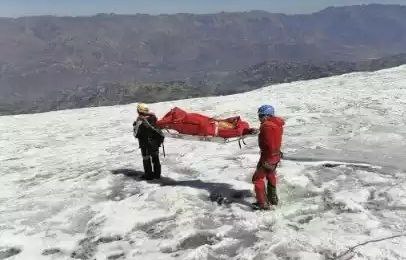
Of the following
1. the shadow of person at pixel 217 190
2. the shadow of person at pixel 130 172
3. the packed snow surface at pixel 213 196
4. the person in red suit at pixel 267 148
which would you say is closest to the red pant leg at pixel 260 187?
the person in red suit at pixel 267 148

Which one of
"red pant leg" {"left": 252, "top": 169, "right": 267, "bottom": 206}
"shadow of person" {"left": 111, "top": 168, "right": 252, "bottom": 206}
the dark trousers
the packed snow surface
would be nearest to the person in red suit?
"red pant leg" {"left": 252, "top": 169, "right": 267, "bottom": 206}

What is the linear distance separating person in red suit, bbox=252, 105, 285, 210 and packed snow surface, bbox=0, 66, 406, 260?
1.22 feet

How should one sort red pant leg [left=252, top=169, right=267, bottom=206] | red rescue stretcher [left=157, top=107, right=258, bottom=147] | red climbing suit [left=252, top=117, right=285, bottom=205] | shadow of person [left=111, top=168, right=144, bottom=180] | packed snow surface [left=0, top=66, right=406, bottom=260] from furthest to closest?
shadow of person [left=111, top=168, right=144, bottom=180]
red rescue stretcher [left=157, top=107, right=258, bottom=147]
red pant leg [left=252, top=169, right=267, bottom=206]
red climbing suit [left=252, top=117, right=285, bottom=205]
packed snow surface [left=0, top=66, right=406, bottom=260]

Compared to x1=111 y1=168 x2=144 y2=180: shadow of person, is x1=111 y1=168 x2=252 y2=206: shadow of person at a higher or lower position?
lower

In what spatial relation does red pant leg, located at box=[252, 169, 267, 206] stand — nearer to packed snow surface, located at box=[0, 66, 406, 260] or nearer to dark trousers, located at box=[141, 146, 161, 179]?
packed snow surface, located at box=[0, 66, 406, 260]

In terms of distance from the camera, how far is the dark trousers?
13.2 meters

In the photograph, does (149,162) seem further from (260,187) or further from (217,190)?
(260,187)

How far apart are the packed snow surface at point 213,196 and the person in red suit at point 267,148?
1.22 feet

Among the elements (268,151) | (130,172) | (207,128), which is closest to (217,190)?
(207,128)

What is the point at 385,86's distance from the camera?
25016 mm

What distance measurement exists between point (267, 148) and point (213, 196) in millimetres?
2011

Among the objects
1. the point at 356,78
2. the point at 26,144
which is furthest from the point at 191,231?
the point at 356,78

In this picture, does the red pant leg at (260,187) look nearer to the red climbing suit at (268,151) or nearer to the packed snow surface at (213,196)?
the red climbing suit at (268,151)

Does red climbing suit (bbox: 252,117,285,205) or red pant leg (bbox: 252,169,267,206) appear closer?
red climbing suit (bbox: 252,117,285,205)
